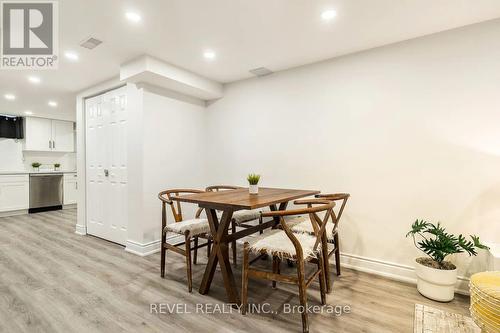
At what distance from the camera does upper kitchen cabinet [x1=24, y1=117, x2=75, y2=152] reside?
6215mm

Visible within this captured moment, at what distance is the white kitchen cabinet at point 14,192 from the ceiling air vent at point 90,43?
5077 mm

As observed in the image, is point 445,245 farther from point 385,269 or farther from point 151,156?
point 151,156

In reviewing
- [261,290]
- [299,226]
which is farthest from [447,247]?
[261,290]

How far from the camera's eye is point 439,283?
206 centimetres

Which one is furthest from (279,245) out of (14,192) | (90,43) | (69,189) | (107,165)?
(69,189)

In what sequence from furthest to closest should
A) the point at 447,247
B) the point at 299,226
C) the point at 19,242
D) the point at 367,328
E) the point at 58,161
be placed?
the point at 58,161, the point at 19,242, the point at 299,226, the point at 447,247, the point at 367,328

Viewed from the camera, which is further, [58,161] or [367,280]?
[58,161]

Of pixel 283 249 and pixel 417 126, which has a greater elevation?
pixel 417 126

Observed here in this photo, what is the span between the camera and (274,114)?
3.41m

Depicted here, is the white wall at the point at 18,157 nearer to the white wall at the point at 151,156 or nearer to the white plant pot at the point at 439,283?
the white wall at the point at 151,156

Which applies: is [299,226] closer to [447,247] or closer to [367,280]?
[367,280]

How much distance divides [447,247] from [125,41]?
3545 mm

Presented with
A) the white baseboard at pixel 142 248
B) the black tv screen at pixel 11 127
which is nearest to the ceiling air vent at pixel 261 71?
the white baseboard at pixel 142 248

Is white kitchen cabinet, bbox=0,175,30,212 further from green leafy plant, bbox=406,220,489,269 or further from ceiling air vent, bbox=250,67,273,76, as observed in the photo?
green leafy plant, bbox=406,220,489,269
